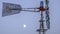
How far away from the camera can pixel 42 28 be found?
1708 millimetres

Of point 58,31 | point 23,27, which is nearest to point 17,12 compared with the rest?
point 23,27

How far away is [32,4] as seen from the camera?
1732 millimetres

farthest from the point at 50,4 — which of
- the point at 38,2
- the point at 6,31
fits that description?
the point at 6,31

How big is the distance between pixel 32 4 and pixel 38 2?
0.09 m

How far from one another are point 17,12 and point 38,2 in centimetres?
32

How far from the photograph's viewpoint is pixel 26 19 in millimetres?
1726

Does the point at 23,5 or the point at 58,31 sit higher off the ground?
the point at 23,5

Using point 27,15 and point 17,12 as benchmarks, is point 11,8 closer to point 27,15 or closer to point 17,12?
point 17,12

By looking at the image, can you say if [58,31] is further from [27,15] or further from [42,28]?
[27,15]

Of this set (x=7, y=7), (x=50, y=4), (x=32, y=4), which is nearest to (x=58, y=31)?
(x=50, y=4)

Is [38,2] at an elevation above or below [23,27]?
above

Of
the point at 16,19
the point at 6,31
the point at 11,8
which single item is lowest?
the point at 6,31

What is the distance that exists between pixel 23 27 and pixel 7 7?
348mm

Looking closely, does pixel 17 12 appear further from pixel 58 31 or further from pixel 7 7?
pixel 58 31
